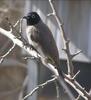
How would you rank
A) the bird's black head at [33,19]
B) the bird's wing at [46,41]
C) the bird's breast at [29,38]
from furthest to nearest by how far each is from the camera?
1. the bird's black head at [33,19]
2. the bird's breast at [29,38]
3. the bird's wing at [46,41]

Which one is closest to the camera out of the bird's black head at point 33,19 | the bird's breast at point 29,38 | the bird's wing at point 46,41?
the bird's wing at point 46,41

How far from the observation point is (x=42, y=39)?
3.18 meters

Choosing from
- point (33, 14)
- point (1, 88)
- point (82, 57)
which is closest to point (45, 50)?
point (33, 14)

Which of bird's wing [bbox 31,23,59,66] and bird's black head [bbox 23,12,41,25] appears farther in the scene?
bird's black head [bbox 23,12,41,25]

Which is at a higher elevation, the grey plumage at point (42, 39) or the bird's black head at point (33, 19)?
the bird's black head at point (33, 19)

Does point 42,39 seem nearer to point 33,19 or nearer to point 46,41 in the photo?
point 46,41

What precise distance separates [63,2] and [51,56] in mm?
2053

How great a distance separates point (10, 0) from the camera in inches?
269

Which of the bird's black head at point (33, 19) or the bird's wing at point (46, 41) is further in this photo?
the bird's black head at point (33, 19)

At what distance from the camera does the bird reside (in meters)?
3.00

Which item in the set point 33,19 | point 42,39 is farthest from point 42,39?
point 33,19

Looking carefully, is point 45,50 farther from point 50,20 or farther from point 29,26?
point 50,20

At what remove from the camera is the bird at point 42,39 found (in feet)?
9.86

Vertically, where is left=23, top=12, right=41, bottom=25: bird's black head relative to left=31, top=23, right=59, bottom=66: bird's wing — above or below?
above
